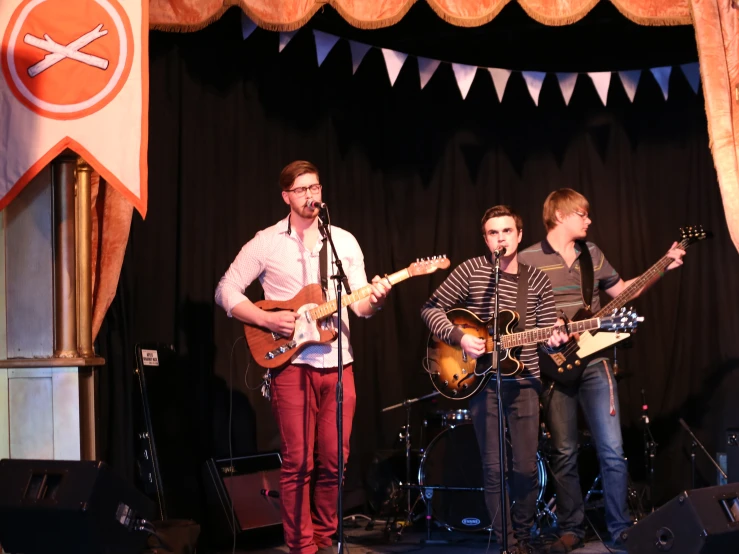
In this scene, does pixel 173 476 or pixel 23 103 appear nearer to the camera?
pixel 23 103

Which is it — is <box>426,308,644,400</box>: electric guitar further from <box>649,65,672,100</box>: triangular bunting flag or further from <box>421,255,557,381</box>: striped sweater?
<box>649,65,672,100</box>: triangular bunting flag

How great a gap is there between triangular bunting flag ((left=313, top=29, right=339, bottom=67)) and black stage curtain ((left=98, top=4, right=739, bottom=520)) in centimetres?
15

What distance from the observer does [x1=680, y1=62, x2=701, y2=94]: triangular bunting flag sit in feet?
23.0

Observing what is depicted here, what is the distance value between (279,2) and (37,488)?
3.05m

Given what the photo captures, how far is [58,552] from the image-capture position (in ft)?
12.6

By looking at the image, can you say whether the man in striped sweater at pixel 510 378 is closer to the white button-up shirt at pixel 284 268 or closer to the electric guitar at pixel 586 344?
the electric guitar at pixel 586 344

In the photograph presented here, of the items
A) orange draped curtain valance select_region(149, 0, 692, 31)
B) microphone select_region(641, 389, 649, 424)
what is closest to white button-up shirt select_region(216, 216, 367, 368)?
orange draped curtain valance select_region(149, 0, 692, 31)

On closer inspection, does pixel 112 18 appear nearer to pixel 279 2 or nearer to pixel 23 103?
pixel 23 103

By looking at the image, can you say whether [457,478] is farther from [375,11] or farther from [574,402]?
[375,11]

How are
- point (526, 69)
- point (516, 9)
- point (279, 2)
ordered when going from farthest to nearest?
point (526, 69)
point (516, 9)
point (279, 2)

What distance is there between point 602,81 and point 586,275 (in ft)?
7.42

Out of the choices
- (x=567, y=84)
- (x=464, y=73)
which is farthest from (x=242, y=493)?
(x=567, y=84)

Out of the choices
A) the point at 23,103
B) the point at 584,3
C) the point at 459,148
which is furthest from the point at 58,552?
the point at 459,148

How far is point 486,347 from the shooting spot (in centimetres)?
492
